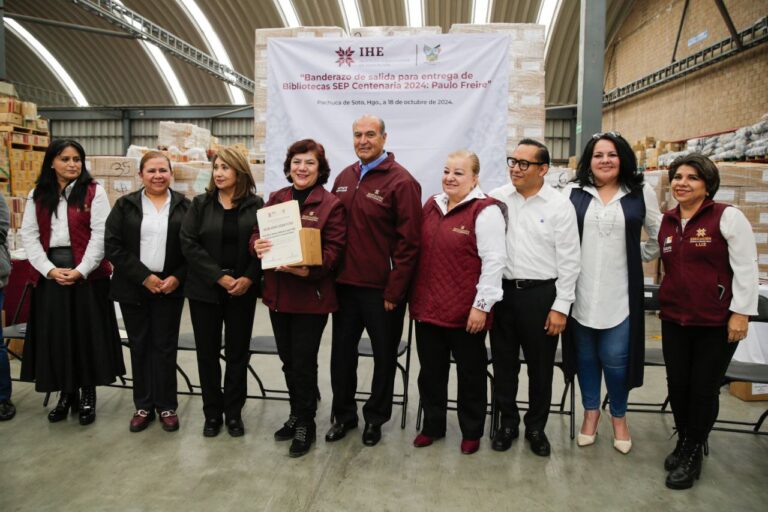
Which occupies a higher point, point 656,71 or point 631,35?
point 631,35

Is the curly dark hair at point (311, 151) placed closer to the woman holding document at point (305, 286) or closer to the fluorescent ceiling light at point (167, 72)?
the woman holding document at point (305, 286)

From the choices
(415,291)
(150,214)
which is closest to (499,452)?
(415,291)

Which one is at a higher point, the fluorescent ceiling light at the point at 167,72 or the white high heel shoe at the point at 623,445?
the fluorescent ceiling light at the point at 167,72

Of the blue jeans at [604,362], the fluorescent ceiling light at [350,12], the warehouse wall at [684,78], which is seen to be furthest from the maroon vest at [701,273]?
the fluorescent ceiling light at [350,12]

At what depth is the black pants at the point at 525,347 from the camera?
8.82 ft

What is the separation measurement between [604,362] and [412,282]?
40.9 inches

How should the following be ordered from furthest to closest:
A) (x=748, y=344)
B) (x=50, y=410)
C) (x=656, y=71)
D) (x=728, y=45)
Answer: (x=656, y=71), (x=728, y=45), (x=748, y=344), (x=50, y=410)

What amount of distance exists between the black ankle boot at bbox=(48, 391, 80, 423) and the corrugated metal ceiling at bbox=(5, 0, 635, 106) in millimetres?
12854

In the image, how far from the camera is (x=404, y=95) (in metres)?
4.23

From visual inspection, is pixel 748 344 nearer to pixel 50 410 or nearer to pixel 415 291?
pixel 415 291

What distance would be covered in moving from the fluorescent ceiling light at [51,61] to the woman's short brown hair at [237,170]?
19277mm

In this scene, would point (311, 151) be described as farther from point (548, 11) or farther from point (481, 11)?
point (548, 11)

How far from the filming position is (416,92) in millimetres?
4223

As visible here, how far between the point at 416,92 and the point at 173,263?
7.35ft
